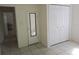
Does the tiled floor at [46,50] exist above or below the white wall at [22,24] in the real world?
below

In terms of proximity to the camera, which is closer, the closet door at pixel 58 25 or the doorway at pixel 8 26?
the doorway at pixel 8 26

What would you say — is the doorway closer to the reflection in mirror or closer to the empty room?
the empty room

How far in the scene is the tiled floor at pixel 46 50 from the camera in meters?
0.91

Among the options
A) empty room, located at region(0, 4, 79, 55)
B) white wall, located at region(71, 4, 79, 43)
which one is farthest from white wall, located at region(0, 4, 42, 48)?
white wall, located at region(71, 4, 79, 43)

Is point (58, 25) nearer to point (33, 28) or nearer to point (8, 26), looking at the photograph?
point (33, 28)

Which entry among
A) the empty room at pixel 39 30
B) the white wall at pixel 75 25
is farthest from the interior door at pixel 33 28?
the white wall at pixel 75 25

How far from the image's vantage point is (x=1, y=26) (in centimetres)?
90

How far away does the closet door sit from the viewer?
957mm

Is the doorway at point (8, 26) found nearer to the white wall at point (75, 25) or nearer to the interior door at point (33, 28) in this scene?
the interior door at point (33, 28)

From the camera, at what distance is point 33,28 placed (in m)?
0.95
